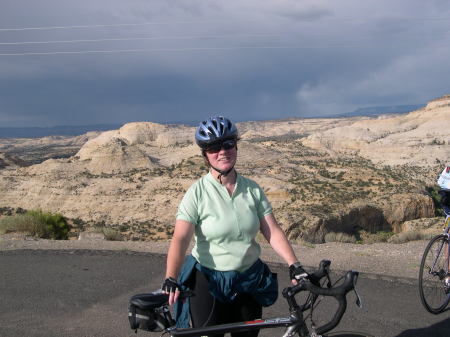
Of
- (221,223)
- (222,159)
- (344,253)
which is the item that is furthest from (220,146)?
(344,253)

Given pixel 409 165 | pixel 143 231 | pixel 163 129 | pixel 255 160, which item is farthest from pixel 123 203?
pixel 163 129

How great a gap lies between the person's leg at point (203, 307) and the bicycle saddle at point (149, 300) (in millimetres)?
299

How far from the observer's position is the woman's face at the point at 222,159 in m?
2.93

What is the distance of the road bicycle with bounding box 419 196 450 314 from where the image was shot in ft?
17.5

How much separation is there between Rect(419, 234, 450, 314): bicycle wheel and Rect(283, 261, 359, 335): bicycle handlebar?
10.9 feet

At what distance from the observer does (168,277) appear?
264 centimetres

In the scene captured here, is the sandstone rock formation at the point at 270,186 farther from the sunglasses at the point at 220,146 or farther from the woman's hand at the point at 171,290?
the woman's hand at the point at 171,290

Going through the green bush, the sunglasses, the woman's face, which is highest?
the sunglasses

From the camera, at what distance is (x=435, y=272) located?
17.7 ft

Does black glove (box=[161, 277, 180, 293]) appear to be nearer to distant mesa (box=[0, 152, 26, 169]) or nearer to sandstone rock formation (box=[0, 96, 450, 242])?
sandstone rock formation (box=[0, 96, 450, 242])

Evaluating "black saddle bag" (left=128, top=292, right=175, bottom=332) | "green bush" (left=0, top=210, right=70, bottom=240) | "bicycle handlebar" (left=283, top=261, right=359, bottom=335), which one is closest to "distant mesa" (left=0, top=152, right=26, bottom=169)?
"green bush" (left=0, top=210, right=70, bottom=240)

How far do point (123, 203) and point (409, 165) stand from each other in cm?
3427

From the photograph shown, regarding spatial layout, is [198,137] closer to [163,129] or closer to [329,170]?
[329,170]

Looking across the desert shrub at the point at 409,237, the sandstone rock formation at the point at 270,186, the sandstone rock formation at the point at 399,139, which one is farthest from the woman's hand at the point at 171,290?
the sandstone rock formation at the point at 399,139
